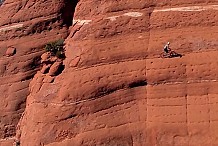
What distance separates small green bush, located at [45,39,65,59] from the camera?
2708cm

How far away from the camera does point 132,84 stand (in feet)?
78.8

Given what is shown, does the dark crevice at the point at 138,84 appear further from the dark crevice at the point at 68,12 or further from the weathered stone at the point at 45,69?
the dark crevice at the point at 68,12

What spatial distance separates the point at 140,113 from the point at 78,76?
12.7 ft

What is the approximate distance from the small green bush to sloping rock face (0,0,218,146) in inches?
15.5

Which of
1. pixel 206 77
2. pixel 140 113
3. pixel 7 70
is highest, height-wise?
pixel 7 70

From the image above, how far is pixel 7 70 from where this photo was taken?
2844cm

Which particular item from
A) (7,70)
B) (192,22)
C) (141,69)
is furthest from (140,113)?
(7,70)

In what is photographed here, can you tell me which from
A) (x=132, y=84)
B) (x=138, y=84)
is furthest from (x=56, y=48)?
(x=138, y=84)

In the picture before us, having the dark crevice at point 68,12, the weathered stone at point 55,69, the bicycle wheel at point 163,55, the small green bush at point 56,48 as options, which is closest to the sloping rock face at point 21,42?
the dark crevice at point 68,12

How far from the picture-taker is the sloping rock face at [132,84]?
2261 centimetres

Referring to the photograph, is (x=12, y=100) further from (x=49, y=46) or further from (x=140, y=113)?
(x=140, y=113)

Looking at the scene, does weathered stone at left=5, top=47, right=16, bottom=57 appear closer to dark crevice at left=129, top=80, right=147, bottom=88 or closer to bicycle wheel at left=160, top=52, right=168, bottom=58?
dark crevice at left=129, top=80, right=147, bottom=88

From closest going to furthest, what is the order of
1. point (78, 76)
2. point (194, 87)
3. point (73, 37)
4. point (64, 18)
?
1. point (194, 87)
2. point (78, 76)
3. point (73, 37)
4. point (64, 18)

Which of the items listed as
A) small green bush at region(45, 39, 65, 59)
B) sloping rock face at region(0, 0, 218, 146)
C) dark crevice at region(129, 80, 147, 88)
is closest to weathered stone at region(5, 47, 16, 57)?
small green bush at region(45, 39, 65, 59)
